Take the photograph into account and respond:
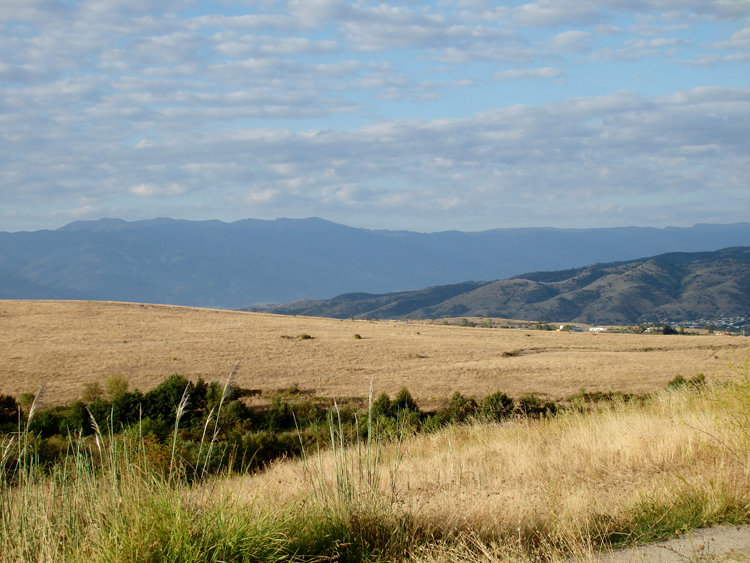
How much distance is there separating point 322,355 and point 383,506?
36580 mm

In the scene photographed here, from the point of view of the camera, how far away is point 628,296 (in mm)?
159250

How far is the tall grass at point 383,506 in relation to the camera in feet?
15.2

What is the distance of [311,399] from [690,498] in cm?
2321

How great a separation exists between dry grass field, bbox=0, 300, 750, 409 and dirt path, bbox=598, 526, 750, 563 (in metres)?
20.4

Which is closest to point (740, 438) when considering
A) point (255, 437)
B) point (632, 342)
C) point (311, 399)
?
point (255, 437)

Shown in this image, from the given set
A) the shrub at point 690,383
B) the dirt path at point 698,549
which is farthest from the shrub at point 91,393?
the dirt path at point 698,549

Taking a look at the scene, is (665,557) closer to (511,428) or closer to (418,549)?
(418,549)

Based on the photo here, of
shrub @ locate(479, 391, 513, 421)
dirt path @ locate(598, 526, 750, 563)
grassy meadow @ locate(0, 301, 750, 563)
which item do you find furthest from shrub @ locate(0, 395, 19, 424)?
dirt path @ locate(598, 526, 750, 563)

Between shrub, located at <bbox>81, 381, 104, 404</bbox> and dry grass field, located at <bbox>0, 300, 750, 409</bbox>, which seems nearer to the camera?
shrub, located at <bbox>81, 381, 104, 404</bbox>

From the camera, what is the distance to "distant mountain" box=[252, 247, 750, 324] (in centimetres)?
14675

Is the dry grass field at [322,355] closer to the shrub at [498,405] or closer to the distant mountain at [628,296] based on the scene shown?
the shrub at [498,405]

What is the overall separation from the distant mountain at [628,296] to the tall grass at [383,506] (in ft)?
474

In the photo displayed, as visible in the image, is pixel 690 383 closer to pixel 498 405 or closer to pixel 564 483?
pixel 498 405

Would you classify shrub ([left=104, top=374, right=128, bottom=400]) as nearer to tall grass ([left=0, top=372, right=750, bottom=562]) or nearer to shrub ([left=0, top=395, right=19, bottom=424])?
shrub ([left=0, top=395, right=19, bottom=424])
